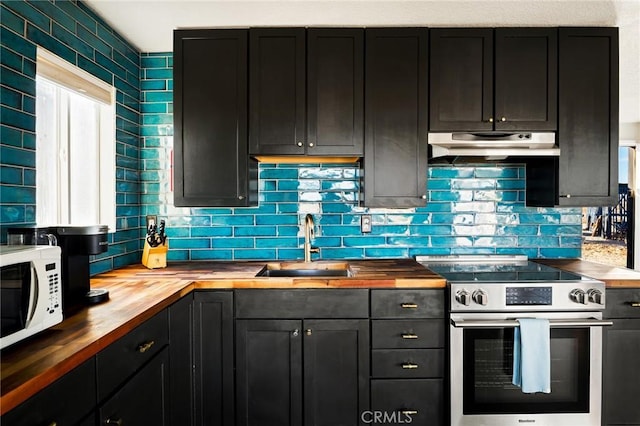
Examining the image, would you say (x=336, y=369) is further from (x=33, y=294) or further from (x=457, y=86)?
(x=457, y=86)

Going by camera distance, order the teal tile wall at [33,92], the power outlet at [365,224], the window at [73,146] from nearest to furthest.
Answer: the teal tile wall at [33,92], the window at [73,146], the power outlet at [365,224]

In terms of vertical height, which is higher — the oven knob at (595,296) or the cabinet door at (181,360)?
the oven knob at (595,296)

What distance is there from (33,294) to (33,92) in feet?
3.50

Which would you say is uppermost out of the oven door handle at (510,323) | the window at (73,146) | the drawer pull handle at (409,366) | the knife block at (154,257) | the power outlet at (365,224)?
the window at (73,146)

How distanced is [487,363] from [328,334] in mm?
856

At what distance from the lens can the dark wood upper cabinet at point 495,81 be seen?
2.57 m

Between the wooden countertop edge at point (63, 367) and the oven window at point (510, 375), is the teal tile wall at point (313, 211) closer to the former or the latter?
the oven window at point (510, 375)

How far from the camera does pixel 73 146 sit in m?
2.37

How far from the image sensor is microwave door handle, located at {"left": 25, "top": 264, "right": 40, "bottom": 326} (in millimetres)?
1285

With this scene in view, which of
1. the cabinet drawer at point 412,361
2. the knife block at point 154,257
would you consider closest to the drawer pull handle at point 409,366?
the cabinet drawer at point 412,361

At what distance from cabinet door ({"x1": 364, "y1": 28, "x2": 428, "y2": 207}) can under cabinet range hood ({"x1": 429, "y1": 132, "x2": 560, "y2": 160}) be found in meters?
0.11

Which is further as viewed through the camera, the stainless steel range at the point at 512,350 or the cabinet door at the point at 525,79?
the cabinet door at the point at 525,79

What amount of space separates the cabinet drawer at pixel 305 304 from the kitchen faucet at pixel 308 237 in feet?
1.94

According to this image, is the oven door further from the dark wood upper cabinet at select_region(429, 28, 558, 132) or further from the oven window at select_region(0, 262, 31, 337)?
the oven window at select_region(0, 262, 31, 337)
